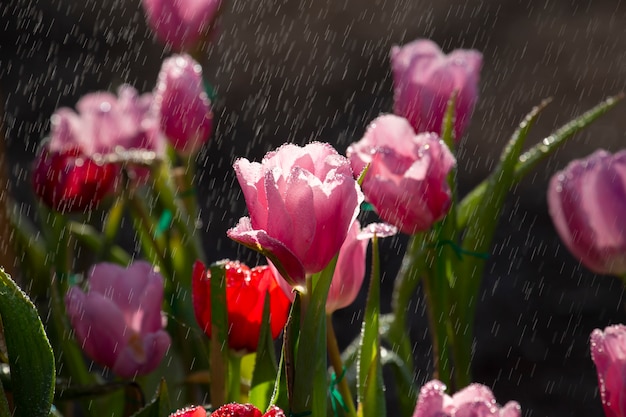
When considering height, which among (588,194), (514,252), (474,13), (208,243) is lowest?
(208,243)

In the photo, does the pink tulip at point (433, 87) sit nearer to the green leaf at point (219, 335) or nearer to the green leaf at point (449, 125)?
the green leaf at point (449, 125)

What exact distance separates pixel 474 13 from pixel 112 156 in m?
1.99

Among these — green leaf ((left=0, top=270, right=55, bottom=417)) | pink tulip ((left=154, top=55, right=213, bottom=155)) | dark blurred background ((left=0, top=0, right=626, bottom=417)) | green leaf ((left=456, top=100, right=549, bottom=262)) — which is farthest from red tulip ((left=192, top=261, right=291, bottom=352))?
dark blurred background ((left=0, top=0, right=626, bottom=417))

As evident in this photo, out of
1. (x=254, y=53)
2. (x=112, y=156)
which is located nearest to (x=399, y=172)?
(x=112, y=156)

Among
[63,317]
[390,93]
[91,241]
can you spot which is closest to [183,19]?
[91,241]

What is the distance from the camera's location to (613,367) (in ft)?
1.70

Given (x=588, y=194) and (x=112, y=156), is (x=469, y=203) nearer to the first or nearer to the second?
(x=588, y=194)

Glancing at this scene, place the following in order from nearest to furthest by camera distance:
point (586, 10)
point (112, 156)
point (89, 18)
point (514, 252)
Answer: point (112, 156) → point (514, 252) → point (586, 10) → point (89, 18)

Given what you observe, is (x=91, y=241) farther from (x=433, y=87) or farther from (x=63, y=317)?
(x=433, y=87)

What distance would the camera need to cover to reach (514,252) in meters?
1.89

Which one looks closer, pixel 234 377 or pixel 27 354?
pixel 27 354

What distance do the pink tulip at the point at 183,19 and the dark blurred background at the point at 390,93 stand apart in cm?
64

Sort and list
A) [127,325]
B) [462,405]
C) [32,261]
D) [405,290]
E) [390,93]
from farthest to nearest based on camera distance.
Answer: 1. [390,93]
2. [32,261]
3. [405,290]
4. [127,325]
5. [462,405]

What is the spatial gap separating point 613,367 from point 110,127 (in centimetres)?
68
